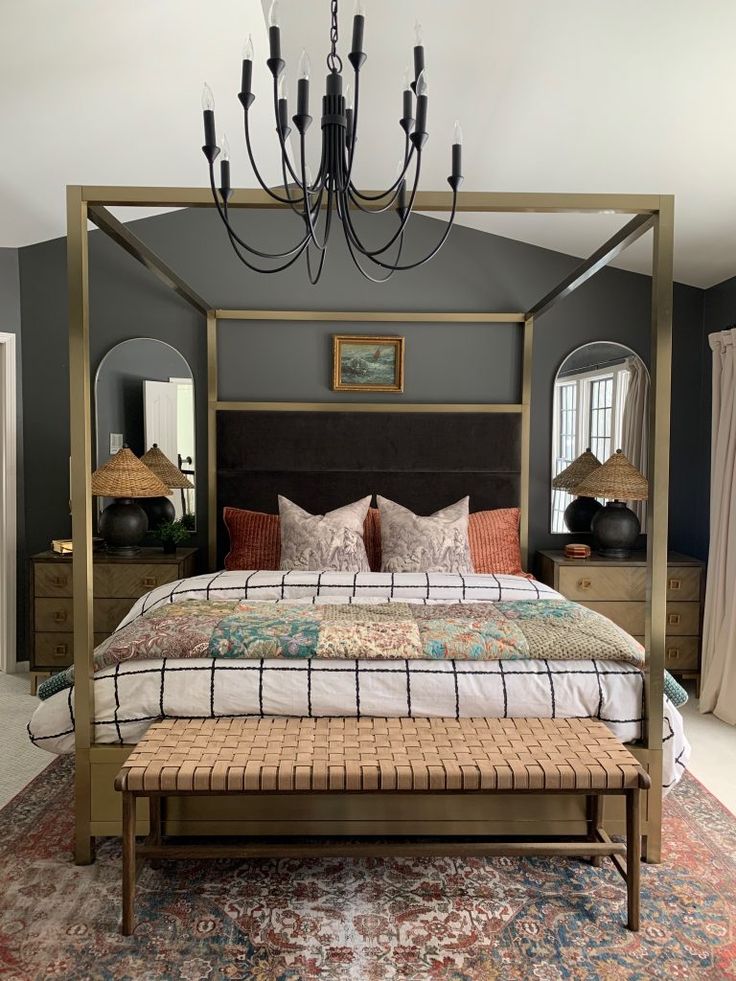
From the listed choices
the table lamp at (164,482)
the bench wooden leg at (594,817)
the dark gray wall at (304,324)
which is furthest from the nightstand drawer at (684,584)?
the table lamp at (164,482)

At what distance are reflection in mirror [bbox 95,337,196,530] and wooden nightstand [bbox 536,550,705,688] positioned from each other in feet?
7.35

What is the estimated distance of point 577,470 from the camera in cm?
448

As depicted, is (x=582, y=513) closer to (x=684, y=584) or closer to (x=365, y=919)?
(x=684, y=584)

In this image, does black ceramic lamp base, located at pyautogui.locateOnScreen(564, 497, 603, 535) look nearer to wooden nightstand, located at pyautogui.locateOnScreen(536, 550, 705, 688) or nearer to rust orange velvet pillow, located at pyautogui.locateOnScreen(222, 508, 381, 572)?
wooden nightstand, located at pyautogui.locateOnScreen(536, 550, 705, 688)

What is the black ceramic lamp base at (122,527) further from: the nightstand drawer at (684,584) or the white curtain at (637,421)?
the nightstand drawer at (684,584)

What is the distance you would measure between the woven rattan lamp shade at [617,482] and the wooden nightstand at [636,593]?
362mm

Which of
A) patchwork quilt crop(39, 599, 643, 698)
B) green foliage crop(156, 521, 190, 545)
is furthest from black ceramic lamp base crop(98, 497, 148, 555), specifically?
patchwork quilt crop(39, 599, 643, 698)

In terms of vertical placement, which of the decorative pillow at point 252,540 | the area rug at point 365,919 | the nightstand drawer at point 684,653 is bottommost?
the area rug at point 365,919

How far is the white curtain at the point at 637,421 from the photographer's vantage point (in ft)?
14.6

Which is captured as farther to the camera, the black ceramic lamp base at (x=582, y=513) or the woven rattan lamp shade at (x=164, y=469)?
the black ceramic lamp base at (x=582, y=513)

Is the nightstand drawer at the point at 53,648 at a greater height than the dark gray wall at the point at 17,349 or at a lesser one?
lesser

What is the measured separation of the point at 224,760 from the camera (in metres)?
2.12

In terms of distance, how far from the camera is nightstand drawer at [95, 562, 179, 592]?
161 inches

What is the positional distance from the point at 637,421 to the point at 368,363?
5.26 ft
